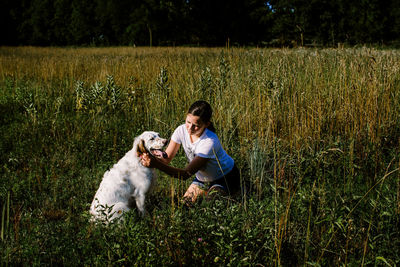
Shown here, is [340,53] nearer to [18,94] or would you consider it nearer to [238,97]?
[238,97]

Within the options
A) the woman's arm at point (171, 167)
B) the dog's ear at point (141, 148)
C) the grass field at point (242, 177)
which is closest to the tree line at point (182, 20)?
the grass field at point (242, 177)

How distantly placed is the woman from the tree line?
25.0 meters

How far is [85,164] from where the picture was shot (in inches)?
184

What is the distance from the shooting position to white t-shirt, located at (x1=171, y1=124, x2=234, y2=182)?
3.48 metres

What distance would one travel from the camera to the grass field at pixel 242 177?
2527mm

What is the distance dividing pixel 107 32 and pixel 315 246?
46846 mm

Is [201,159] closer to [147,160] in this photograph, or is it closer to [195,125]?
[195,125]

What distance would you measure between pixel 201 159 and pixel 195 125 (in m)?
0.36

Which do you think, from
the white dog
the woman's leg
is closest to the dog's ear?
the white dog

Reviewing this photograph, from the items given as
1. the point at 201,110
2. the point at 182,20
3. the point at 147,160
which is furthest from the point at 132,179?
the point at 182,20

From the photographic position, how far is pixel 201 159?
3.45m

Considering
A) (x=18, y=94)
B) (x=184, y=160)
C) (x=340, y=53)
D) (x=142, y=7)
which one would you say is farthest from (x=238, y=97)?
(x=142, y=7)

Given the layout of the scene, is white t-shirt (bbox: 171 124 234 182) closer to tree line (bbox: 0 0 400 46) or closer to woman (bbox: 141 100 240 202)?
woman (bbox: 141 100 240 202)

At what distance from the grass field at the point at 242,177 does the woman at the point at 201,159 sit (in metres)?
0.20
